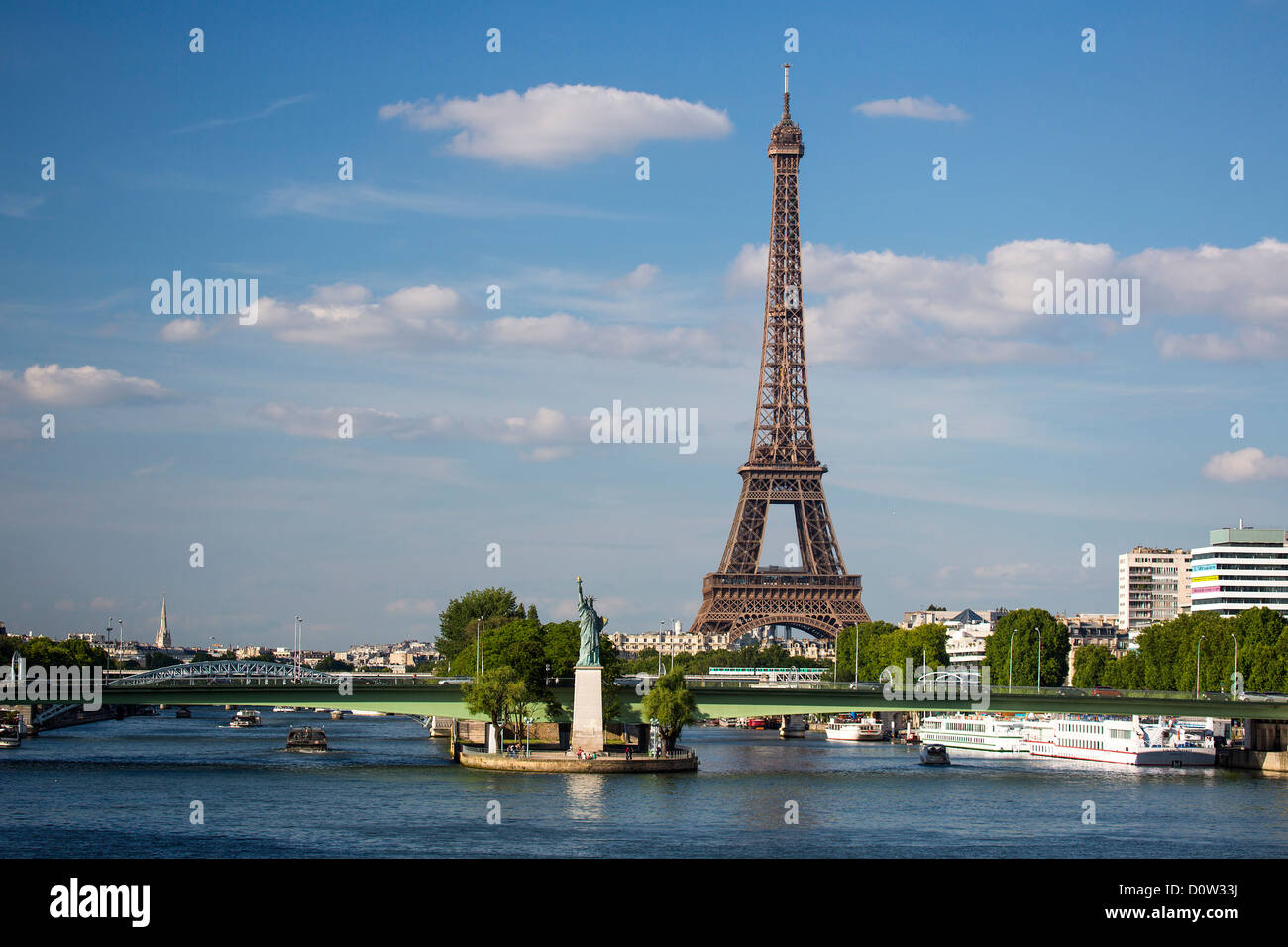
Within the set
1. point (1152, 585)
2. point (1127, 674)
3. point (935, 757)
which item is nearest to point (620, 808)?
point (935, 757)

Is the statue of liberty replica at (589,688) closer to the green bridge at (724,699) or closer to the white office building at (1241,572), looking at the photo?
the green bridge at (724,699)

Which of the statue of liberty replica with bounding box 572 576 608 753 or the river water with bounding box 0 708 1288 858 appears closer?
the river water with bounding box 0 708 1288 858

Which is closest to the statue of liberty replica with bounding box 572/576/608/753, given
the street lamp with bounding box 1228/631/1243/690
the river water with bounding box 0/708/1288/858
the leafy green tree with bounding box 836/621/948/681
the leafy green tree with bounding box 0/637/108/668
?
the river water with bounding box 0/708/1288/858

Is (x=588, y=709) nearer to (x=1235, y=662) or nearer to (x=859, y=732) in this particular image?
(x=1235, y=662)

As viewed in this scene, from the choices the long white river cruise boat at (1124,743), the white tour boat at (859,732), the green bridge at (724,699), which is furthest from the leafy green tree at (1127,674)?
the green bridge at (724,699)

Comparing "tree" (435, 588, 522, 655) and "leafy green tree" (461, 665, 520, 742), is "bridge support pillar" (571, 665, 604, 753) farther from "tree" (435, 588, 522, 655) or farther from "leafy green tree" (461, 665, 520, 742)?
"tree" (435, 588, 522, 655)
